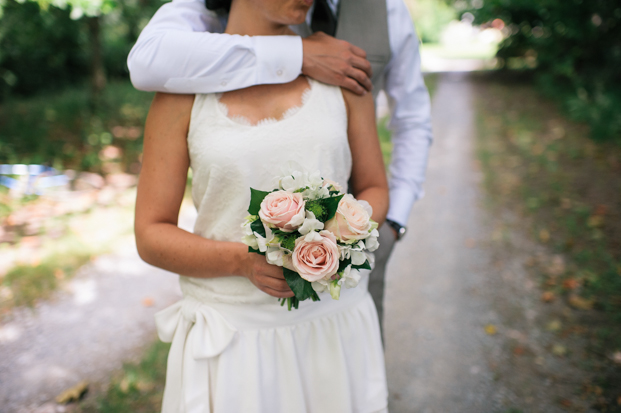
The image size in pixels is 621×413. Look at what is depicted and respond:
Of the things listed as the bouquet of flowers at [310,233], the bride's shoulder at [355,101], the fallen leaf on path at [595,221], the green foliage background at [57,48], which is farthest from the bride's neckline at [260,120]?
the green foliage background at [57,48]

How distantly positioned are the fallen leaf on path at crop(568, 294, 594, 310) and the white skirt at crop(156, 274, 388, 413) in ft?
9.85

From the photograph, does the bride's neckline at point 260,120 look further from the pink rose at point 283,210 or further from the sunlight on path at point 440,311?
the sunlight on path at point 440,311

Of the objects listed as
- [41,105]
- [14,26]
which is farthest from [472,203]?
[41,105]

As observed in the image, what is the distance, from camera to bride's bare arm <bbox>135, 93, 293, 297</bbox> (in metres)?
1.46

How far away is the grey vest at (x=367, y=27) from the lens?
5.84 feet

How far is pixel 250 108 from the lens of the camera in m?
1.51

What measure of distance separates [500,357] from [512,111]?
8792 mm

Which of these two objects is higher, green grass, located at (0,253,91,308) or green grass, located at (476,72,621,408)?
green grass, located at (476,72,621,408)

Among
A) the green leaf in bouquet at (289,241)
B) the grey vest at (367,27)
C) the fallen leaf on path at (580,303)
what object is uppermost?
the grey vest at (367,27)

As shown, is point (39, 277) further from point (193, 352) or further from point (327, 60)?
point (327, 60)

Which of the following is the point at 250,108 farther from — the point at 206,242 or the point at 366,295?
the point at 366,295

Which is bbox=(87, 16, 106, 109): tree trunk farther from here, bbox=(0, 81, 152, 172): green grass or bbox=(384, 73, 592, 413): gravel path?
bbox=(384, 73, 592, 413): gravel path

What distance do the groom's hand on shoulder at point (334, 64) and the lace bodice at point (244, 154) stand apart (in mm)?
44

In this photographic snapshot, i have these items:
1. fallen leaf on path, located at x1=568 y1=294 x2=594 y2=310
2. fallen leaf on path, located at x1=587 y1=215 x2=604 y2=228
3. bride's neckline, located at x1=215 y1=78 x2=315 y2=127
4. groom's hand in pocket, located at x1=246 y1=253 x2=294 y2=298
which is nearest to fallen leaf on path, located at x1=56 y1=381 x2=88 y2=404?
groom's hand in pocket, located at x1=246 y1=253 x2=294 y2=298
